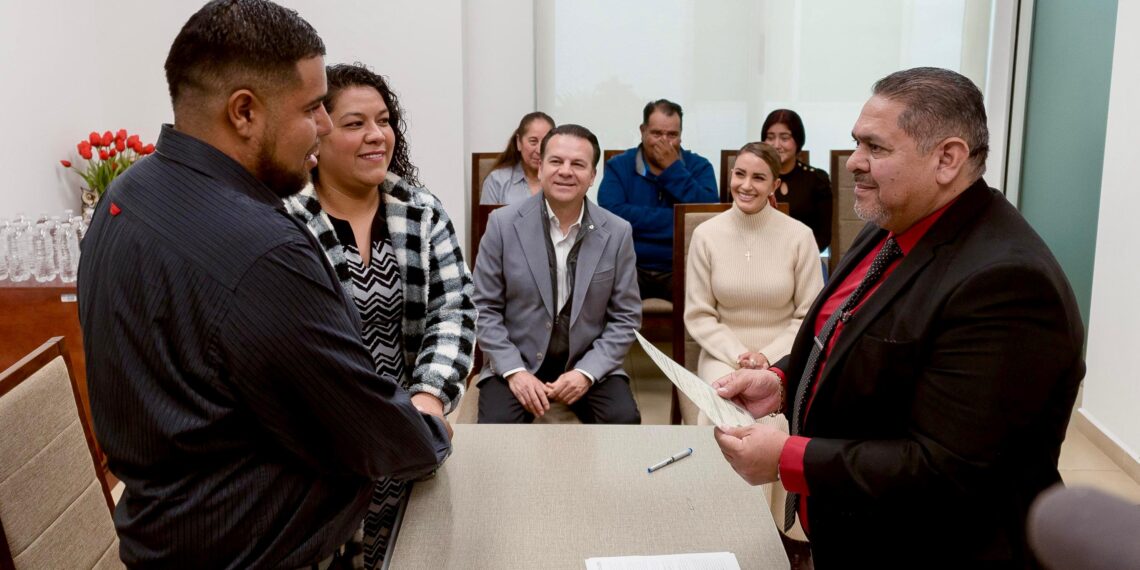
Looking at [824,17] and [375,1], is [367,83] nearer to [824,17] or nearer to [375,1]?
[375,1]

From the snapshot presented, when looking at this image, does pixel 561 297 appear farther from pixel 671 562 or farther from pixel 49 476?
pixel 49 476

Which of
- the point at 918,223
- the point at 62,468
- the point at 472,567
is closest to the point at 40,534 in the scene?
the point at 62,468

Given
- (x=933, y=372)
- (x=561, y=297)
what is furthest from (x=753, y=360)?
(x=933, y=372)

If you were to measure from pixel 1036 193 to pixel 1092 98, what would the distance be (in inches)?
34.6

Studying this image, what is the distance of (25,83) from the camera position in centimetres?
316

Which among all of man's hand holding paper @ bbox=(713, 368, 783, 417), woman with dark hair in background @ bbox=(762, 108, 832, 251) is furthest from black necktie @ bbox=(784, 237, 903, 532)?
woman with dark hair in background @ bbox=(762, 108, 832, 251)

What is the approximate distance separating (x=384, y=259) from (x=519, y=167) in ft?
9.37

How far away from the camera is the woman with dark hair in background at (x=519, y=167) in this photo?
4.46 meters

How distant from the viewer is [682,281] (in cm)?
306

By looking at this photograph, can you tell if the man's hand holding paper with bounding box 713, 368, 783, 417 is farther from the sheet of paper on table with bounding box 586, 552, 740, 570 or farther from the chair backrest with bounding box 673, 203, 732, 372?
the chair backrest with bounding box 673, 203, 732, 372

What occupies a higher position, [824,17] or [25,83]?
[824,17]

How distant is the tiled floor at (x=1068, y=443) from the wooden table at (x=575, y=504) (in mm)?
993

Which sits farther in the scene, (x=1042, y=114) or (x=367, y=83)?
(x=1042, y=114)

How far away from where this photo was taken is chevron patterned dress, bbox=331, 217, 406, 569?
177 centimetres
